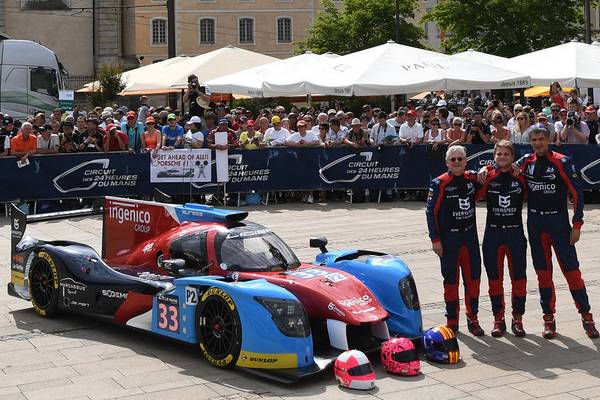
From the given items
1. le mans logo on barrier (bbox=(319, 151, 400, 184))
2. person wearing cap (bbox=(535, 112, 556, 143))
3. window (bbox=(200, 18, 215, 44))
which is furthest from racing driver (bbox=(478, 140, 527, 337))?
window (bbox=(200, 18, 215, 44))

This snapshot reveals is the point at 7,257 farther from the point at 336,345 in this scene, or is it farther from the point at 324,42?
the point at 324,42

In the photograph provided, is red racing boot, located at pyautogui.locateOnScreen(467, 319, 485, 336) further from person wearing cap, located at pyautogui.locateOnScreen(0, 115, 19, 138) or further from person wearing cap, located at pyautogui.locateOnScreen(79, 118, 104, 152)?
person wearing cap, located at pyautogui.locateOnScreen(0, 115, 19, 138)

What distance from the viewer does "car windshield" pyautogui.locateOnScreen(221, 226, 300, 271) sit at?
30.2 ft

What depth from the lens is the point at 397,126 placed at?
21.8m

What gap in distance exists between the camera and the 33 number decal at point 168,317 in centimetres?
890

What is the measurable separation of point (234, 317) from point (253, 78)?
16.7 m

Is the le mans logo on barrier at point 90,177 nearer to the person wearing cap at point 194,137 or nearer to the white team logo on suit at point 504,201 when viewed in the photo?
the person wearing cap at point 194,137

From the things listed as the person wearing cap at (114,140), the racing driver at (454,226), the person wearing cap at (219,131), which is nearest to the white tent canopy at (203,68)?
the person wearing cap at (219,131)

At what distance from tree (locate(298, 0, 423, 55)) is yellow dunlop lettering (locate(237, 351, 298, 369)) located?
55.0m

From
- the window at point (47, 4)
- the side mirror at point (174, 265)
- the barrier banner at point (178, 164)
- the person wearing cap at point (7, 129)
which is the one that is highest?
the window at point (47, 4)

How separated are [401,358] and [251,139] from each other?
12.7 metres

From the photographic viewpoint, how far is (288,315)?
815cm

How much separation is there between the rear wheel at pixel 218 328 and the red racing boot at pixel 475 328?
260 cm

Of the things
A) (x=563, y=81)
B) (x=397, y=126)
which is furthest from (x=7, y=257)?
(x=563, y=81)
